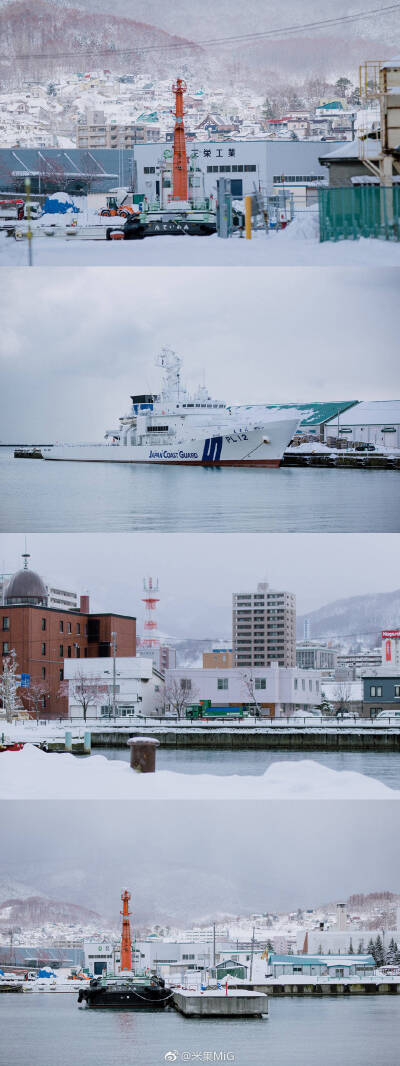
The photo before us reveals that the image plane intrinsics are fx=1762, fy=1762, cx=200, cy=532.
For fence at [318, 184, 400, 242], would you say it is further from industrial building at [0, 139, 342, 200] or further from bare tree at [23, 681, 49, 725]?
bare tree at [23, 681, 49, 725]

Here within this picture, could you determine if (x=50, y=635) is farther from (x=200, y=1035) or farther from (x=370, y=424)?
(x=200, y=1035)

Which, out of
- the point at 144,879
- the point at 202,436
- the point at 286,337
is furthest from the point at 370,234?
the point at 144,879

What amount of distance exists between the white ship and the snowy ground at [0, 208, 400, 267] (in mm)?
794

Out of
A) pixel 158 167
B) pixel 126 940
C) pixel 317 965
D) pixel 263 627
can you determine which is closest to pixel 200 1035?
pixel 126 940

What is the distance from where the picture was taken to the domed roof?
10.2 metres

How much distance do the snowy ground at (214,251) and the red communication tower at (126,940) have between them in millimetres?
3705

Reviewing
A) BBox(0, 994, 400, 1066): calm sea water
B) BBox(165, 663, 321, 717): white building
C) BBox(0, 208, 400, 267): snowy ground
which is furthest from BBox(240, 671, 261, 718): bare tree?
BBox(0, 208, 400, 267): snowy ground

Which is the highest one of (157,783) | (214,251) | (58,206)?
(58,206)

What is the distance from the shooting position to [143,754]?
10.2 m

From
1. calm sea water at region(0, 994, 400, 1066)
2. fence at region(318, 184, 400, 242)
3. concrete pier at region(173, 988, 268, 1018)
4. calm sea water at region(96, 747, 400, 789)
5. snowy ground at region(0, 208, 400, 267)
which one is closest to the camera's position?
calm sea water at region(0, 994, 400, 1066)

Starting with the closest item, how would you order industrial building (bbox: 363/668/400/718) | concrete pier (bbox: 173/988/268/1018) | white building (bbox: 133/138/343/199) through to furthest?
concrete pier (bbox: 173/988/268/1018) → industrial building (bbox: 363/668/400/718) → white building (bbox: 133/138/343/199)

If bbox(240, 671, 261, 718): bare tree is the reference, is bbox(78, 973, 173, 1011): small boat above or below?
below

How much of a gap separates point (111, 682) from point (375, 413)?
2186 mm

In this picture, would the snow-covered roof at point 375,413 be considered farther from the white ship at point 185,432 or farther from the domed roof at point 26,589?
the domed roof at point 26,589
